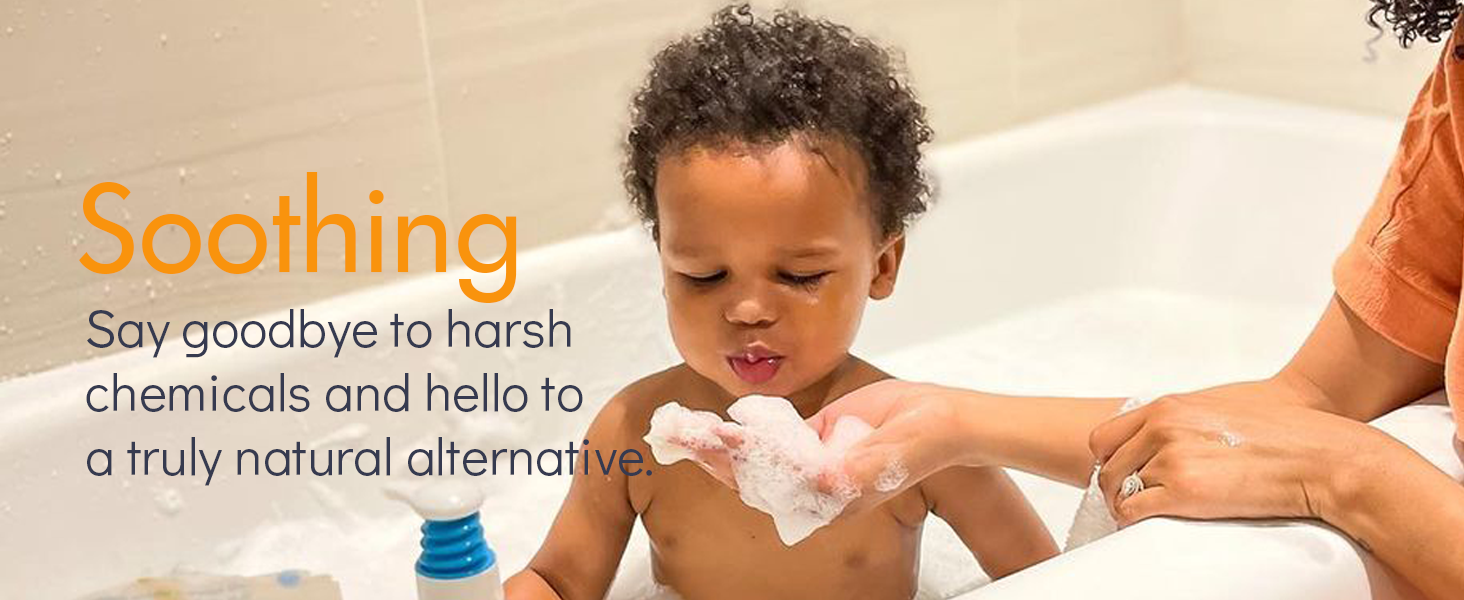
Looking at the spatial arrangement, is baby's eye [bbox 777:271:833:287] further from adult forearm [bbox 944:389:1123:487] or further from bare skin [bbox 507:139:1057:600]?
adult forearm [bbox 944:389:1123:487]

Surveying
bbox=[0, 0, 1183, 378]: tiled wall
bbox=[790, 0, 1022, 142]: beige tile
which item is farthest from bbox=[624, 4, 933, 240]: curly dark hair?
bbox=[790, 0, 1022, 142]: beige tile

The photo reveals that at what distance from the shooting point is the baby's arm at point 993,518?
4.13 ft

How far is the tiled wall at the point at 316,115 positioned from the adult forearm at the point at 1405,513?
918 mm

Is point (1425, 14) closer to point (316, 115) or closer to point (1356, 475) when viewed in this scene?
point (1356, 475)

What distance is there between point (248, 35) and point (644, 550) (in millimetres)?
549

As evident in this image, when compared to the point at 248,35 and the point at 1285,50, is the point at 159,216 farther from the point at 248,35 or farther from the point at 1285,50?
the point at 1285,50

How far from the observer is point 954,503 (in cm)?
127

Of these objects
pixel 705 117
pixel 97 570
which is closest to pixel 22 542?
pixel 97 570

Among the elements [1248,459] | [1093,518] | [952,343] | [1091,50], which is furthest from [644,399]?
[1091,50]

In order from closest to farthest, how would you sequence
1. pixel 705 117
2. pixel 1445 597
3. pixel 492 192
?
pixel 1445 597, pixel 705 117, pixel 492 192

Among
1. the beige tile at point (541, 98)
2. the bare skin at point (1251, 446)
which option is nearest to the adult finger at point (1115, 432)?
the bare skin at point (1251, 446)

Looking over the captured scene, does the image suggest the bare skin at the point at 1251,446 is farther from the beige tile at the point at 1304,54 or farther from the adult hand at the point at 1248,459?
the beige tile at the point at 1304,54

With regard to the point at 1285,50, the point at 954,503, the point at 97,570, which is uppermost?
the point at 1285,50

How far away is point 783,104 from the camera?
1.17 metres
